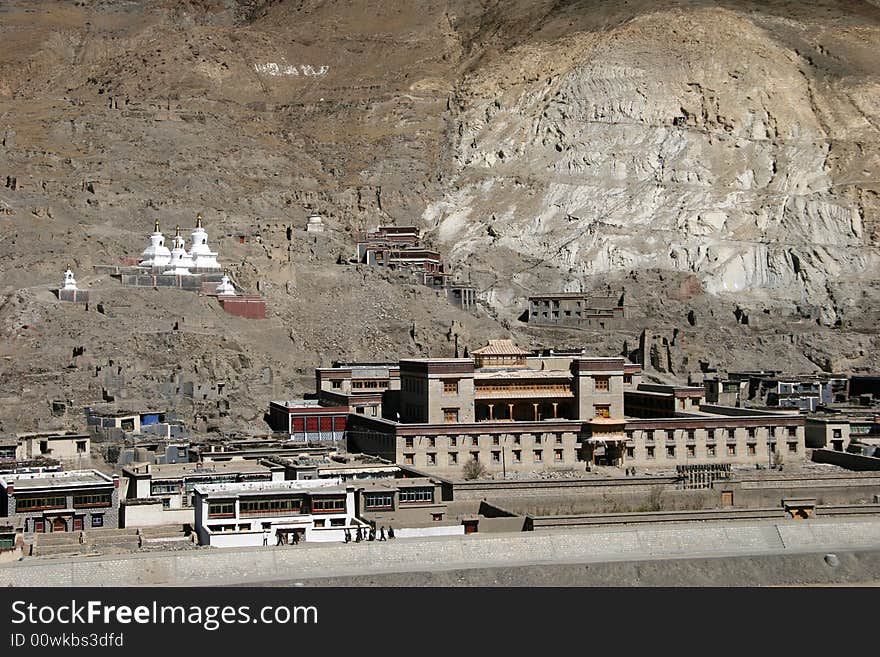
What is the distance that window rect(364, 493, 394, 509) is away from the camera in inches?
2405

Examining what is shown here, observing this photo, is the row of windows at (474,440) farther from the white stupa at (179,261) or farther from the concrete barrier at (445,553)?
the white stupa at (179,261)

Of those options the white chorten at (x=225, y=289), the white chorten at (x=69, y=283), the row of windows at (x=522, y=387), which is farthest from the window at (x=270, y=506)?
the white chorten at (x=225, y=289)

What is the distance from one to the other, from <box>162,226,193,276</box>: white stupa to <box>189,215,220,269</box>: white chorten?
0.43 m

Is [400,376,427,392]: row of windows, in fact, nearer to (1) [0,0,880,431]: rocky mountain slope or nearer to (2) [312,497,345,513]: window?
(1) [0,0,880,431]: rocky mountain slope

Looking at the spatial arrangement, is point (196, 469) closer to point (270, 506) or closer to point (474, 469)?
point (270, 506)

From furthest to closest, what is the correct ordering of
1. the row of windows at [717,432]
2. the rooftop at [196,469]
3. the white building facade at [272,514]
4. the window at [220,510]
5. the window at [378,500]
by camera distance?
the row of windows at [717,432] → the rooftop at [196,469] → the window at [378,500] → the window at [220,510] → the white building facade at [272,514]

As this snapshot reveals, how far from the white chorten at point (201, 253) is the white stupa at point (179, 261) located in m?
0.43

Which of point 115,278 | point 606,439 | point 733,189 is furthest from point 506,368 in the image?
point 733,189

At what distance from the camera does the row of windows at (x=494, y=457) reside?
76125 millimetres

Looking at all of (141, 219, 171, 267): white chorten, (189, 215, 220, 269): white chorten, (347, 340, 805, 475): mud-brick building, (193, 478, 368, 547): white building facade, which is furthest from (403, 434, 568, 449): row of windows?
(141, 219, 171, 267): white chorten

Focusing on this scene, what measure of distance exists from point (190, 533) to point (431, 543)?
8.95 metres

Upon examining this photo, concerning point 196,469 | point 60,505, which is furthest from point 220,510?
point 196,469

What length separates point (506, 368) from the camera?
82688mm

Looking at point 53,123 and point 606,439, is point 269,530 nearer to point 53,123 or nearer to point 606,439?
point 606,439
